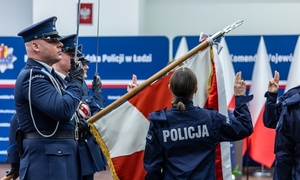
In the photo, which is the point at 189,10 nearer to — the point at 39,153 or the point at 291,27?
the point at 291,27

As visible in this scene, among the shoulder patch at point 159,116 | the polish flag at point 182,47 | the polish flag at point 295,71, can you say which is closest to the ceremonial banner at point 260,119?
the polish flag at point 295,71

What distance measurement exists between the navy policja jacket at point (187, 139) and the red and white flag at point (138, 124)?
0.26 meters

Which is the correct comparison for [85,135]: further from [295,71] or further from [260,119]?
[295,71]

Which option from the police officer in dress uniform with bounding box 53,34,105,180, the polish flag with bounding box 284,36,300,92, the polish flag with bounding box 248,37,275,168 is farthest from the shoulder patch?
the polish flag with bounding box 284,36,300,92

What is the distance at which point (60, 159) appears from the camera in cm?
277

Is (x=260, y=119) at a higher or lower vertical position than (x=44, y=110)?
lower

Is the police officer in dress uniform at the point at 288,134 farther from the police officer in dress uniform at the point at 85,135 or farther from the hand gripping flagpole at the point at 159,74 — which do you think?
the police officer in dress uniform at the point at 85,135

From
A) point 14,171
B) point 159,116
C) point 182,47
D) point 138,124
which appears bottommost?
point 14,171

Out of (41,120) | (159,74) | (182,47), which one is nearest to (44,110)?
(41,120)

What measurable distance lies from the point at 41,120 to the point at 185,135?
2.42 feet

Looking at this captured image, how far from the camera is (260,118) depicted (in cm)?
649

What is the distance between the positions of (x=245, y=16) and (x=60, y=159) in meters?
5.41

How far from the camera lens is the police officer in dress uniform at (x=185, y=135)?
258cm

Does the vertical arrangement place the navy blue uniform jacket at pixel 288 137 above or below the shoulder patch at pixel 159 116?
below
